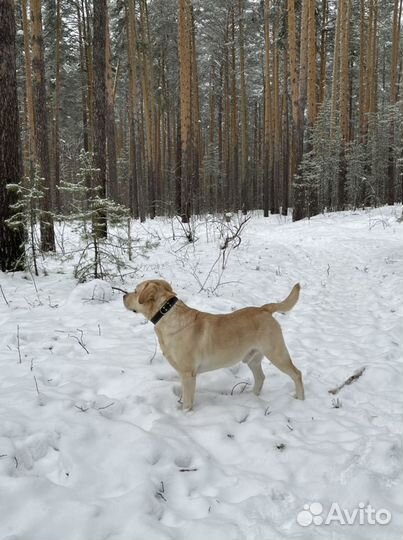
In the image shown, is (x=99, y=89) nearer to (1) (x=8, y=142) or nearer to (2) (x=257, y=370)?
(1) (x=8, y=142)

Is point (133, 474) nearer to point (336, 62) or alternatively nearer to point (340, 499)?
point (340, 499)

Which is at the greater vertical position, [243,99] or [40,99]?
[243,99]

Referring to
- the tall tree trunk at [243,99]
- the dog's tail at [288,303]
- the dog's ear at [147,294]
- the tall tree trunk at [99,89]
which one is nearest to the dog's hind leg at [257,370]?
the dog's tail at [288,303]

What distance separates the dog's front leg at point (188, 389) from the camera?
3.35 metres

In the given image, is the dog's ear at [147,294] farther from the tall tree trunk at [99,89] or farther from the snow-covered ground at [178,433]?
the tall tree trunk at [99,89]

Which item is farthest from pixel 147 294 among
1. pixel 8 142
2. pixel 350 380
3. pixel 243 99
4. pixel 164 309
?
pixel 243 99

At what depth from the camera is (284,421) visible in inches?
129

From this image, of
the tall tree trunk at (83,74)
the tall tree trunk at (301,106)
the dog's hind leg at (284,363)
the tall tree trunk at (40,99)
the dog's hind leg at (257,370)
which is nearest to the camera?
the dog's hind leg at (284,363)

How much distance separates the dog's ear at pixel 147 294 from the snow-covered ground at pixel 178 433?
0.88m

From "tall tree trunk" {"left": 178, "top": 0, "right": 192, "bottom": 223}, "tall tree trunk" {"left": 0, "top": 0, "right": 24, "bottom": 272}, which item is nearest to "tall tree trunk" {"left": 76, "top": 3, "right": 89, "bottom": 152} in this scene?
"tall tree trunk" {"left": 178, "top": 0, "right": 192, "bottom": 223}

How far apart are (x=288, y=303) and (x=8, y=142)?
615 centimetres

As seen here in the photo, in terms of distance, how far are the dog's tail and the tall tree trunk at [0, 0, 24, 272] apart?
17.0ft

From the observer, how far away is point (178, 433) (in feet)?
9.80

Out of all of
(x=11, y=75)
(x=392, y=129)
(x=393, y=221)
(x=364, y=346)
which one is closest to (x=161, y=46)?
(x=392, y=129)
